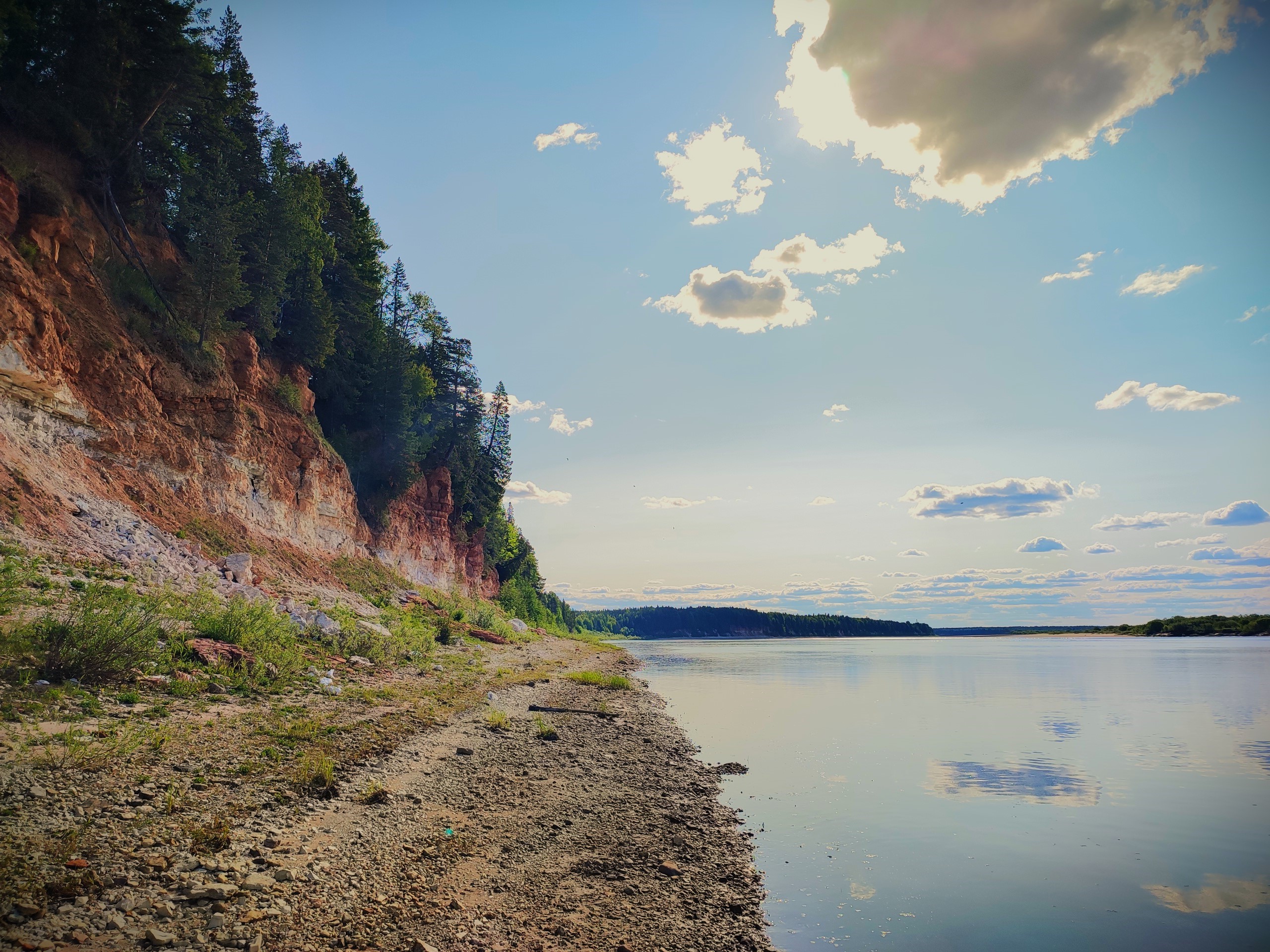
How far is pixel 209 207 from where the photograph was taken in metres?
25.6

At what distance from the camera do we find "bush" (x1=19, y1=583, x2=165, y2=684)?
1037 cm

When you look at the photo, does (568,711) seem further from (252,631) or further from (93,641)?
(93,641)

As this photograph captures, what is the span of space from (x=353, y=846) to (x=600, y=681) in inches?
844

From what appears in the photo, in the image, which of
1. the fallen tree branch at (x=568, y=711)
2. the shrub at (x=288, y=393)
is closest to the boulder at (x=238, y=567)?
the fallen tree branch at (x=568, y=711)

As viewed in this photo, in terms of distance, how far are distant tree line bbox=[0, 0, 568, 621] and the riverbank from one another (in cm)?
2089

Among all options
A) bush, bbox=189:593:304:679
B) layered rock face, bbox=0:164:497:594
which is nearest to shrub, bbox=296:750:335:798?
bush, bbox=189:593:304:679

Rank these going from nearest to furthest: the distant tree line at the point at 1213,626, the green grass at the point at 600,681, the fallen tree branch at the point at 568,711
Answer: the fallen tree branch at the point at 568,711 → the green grass at the point at 600,681 → the distant tree line at the point at 1213,626

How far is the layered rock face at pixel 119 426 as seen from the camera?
17.2 metres

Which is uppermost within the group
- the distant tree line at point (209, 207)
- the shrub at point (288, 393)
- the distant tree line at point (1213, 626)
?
the distant tree line at point (209, 207)

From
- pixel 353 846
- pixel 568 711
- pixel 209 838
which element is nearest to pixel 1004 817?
pixel 353 846

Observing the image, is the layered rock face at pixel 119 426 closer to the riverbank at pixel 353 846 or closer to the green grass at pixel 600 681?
the riverbank at pixel 353 846

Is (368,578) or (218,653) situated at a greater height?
(368,578)

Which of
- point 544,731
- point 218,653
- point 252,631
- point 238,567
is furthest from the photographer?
point 238,567

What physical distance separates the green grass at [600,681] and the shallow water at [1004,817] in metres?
2.47
